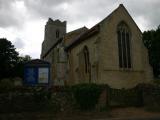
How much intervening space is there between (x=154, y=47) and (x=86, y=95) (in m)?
33.1

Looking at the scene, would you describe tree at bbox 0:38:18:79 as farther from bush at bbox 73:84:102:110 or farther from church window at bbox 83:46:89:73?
bush at bbox 73:84:102:110

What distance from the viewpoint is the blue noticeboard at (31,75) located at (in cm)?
1978

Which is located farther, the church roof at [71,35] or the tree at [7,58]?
the tree at [7,58]

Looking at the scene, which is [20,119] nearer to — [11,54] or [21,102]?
[21,102]

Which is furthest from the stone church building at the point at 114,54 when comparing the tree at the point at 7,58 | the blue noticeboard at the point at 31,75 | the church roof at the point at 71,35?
the tree at the point at 7,58

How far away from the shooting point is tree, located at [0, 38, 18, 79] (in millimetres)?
56272

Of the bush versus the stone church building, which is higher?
the stone church building

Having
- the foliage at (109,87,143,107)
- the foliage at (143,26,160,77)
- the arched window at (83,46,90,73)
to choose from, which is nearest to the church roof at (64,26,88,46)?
the arched window at (83,46,90,73)

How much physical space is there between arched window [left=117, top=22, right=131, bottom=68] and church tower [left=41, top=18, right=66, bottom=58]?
36659 millimetres

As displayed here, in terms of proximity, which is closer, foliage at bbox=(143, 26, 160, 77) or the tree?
foliage at bbox=(143, 26, 160, 77)

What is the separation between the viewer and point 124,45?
29547 millimetres

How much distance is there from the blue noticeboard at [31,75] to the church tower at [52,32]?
44.7 meters

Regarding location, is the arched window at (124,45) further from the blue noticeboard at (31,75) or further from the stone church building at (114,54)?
the blue noticeboard at (31,75)

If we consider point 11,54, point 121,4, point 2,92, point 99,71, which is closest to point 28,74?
point 2,92
